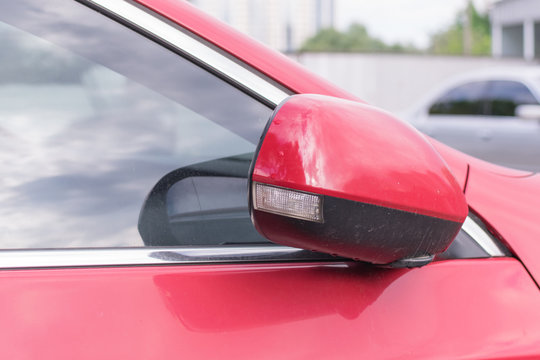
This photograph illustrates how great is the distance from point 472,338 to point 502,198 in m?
0.34

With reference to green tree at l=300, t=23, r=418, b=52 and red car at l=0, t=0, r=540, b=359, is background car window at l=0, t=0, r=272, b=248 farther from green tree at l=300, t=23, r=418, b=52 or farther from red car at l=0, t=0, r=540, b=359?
green tree at l=300, t=23, r=418, b=52

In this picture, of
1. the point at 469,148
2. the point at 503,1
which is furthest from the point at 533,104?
A: the point at 503,1

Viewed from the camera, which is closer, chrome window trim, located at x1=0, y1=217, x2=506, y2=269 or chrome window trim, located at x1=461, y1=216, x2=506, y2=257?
chrome window trim, located at x1=0, y1=217, x2=506, y2=269

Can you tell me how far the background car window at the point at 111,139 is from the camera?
113 centimetres

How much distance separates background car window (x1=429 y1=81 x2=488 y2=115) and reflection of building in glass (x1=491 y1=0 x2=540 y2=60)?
1908 cm

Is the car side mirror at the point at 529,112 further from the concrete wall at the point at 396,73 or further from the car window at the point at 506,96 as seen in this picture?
the concrete wall at the point at 396,73

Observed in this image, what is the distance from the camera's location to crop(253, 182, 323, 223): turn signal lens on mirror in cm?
89

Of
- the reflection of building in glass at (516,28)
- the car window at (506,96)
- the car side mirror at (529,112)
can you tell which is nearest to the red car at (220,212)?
the car side mirror at (529,112)

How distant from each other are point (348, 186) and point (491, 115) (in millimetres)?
7196

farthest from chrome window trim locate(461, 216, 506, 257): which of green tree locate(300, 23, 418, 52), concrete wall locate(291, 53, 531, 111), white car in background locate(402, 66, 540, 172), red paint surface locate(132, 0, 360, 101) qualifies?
green tree locate(300, 23, 418, 52)

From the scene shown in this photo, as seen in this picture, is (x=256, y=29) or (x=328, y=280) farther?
(x=256, y=29)

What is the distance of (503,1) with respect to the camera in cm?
2722

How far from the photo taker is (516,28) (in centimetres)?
2956

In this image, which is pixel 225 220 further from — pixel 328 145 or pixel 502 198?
pixel 502 198
